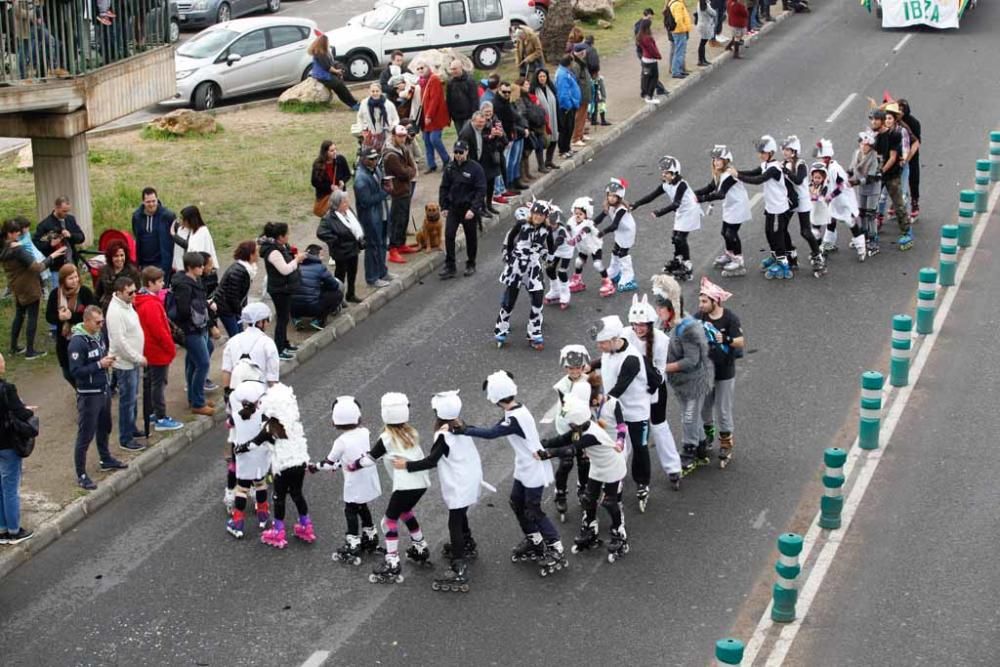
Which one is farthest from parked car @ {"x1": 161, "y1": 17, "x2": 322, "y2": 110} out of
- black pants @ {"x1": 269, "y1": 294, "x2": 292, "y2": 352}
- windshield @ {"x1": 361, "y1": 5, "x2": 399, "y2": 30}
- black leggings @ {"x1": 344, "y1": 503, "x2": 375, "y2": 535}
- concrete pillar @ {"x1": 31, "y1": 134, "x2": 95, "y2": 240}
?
black leggings @ {"x1": 344, "y1": 503, "x2": 375, "y2": 535}

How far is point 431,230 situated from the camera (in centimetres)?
1988

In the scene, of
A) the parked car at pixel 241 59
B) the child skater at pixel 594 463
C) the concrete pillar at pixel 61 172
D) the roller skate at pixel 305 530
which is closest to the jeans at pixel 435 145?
the concrete pillar at pixel 61 172

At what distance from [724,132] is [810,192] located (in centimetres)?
663

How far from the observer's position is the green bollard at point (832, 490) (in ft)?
40.4

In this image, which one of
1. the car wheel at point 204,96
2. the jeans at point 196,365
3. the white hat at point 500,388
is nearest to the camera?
the white hat at point 500,388

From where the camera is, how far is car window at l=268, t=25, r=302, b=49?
29.8 meters

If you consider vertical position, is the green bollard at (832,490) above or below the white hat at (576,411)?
below

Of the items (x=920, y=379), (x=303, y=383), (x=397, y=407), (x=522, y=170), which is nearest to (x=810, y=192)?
(x=920, y=379)

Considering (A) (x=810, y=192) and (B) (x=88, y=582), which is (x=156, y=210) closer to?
(B) (x=88, y=582)

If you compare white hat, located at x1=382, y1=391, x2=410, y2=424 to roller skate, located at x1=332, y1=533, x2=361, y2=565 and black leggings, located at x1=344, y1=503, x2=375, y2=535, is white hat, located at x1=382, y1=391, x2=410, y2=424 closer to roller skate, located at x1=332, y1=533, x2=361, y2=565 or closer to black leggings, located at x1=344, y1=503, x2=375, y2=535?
black leggings, located at x1=344, y1=503, x2=375, y2=535

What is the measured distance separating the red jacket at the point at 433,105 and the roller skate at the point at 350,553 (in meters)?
11.6

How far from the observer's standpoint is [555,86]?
23.3m

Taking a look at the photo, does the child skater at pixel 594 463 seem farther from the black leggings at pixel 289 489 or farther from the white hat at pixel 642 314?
the black leggings at pixel 289 489

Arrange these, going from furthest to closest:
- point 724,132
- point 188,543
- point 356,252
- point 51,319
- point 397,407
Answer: point 724,132, point 356,252, point 51,319, point 188,543, point 397,407
